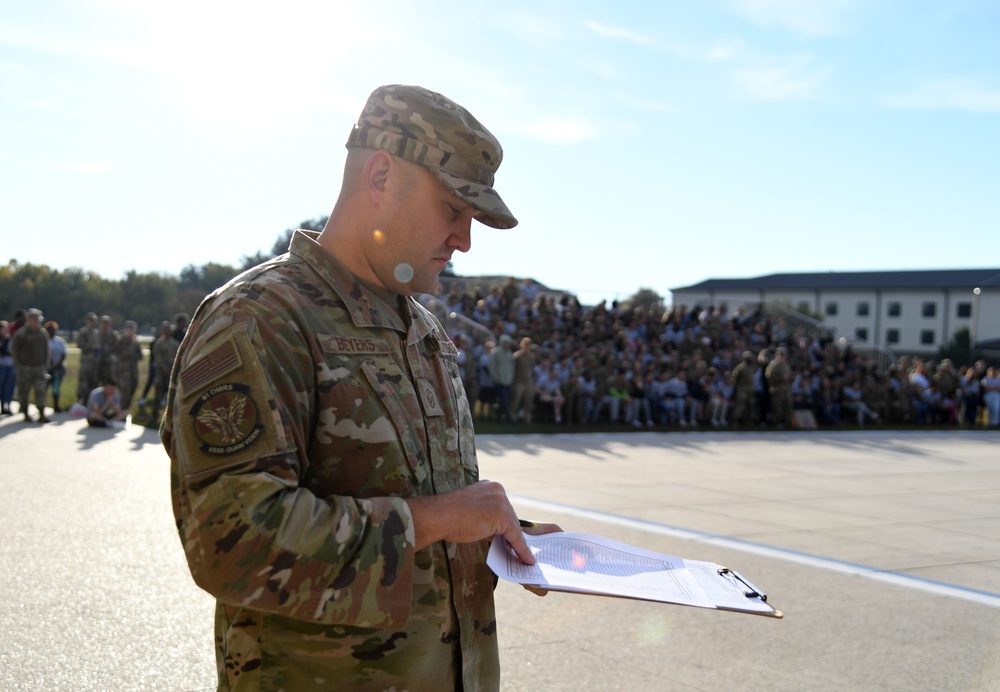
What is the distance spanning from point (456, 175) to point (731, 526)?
646cm

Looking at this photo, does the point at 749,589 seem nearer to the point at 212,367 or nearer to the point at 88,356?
the point at 212,367

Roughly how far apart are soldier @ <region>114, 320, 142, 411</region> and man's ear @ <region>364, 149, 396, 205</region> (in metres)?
16.1

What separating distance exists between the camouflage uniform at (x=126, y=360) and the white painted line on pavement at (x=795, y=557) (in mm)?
11097

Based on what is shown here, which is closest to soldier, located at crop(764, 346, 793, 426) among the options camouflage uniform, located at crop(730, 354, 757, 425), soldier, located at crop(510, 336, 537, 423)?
camouflage uniform, located at crop(730, 354, 757, 425)

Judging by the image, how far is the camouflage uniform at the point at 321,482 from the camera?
1.45 metres

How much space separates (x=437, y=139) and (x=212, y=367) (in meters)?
0.63

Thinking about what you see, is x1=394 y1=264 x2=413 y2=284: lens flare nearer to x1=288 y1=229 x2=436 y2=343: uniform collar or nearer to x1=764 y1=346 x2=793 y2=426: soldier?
x1=288 y1=229 x2=436 y2=343: uniform collar

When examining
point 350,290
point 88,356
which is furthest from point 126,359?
point 350,290

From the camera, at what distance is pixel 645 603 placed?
559 centimetres

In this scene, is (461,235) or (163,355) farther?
(163,355)

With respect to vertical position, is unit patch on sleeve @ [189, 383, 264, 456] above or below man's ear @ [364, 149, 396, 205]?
below

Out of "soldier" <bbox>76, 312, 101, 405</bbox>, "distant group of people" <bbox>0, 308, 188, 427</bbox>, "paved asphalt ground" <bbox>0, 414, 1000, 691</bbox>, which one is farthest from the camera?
"soldier" <bbox>76, 312, 101, 405</bbox>

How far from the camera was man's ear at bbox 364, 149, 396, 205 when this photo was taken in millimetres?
1776

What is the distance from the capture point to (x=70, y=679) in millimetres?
3934
